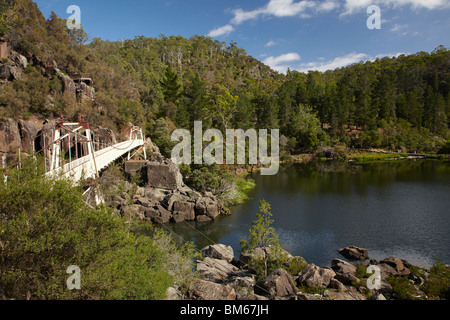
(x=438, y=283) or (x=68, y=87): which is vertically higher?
(x=68, y=87)

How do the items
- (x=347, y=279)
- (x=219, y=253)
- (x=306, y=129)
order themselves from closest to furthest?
(x=347, y=279), (x=219, y=253), (x=306, y=129)

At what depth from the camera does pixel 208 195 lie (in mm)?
27609

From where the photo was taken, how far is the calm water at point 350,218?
18.9 meters

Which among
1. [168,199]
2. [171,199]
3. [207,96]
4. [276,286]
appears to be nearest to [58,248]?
[276,286]

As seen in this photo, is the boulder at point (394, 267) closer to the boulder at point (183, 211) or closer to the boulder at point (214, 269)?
the boulder at point (214, 269)

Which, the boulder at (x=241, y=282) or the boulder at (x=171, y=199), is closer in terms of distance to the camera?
the boulder at (x=241, y=282)

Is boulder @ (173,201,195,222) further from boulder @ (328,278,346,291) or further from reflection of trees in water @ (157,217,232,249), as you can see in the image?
boulder @ (328,278,346,291)

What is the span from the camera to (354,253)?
17594mm

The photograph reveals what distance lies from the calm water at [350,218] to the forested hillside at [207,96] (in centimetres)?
1572

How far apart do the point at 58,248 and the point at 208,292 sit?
5.55 metres

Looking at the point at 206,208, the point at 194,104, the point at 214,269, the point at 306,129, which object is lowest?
the point at 214,269

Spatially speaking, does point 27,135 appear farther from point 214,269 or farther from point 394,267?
point 394,267

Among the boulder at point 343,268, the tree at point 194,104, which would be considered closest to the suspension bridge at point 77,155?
the boulder at point 343,268
